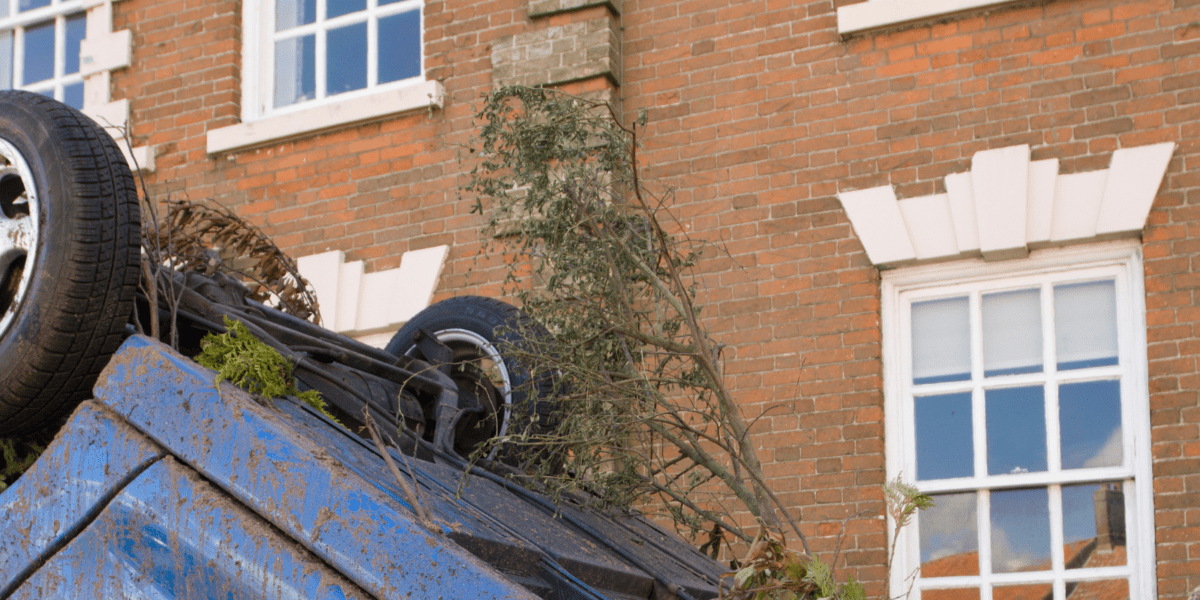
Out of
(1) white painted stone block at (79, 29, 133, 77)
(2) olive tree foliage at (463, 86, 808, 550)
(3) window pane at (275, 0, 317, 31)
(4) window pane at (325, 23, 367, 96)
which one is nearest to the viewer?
(2) olive tree foliage at (463, 86, 808, 550)

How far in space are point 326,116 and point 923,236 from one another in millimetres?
3675

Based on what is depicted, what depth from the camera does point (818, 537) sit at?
627 cm

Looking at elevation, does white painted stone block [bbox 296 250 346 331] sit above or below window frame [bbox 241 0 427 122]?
below

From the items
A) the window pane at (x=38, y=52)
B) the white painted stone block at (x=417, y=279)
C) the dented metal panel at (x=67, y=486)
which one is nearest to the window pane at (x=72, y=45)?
the window pane at (x=38, y=52)

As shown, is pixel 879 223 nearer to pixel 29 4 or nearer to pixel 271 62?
pixel 271 62

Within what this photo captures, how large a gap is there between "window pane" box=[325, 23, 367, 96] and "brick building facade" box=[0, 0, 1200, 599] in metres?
0.45

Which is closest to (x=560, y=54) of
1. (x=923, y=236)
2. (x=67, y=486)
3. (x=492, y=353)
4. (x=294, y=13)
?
(x=294, y=13)

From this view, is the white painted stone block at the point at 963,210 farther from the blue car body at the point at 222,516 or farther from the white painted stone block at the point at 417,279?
the blue car body at the point at 222,516

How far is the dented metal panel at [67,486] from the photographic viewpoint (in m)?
2.37

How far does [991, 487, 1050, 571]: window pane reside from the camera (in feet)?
19.7

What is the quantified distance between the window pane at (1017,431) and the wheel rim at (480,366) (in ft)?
10.6

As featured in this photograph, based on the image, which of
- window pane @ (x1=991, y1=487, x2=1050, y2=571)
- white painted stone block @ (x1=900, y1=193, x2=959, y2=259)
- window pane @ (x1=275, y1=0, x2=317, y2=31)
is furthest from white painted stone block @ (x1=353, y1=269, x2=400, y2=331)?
window pane @ (x1=991, y1=487, x2=1050, y2=571)

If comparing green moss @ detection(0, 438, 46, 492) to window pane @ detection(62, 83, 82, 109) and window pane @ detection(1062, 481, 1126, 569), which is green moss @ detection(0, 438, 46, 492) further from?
window pane @ detection(62, 83, 82, 109)

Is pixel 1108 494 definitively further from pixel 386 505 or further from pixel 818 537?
pixel 386 505
